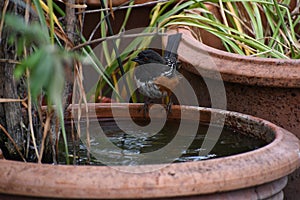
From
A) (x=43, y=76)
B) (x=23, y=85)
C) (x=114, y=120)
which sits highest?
(x=43, y=76)

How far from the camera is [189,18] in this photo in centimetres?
257

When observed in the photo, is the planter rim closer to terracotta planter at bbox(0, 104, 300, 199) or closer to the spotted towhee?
the spotted towhee

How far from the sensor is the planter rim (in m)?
2.01

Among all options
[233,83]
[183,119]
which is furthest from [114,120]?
[233,83]

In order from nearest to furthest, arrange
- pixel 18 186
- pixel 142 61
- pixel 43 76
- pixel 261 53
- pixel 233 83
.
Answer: pixel 43 76
pixel 18 186
pixel 233 83
pixel 261 53
pixel 142 61

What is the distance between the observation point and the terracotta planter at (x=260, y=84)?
2.02 m

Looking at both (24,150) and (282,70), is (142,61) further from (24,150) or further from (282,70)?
(24,150)

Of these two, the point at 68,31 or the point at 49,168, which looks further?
the point at 68,31

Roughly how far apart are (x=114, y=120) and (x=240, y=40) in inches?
28.2

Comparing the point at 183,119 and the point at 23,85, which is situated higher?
the point at 23,85

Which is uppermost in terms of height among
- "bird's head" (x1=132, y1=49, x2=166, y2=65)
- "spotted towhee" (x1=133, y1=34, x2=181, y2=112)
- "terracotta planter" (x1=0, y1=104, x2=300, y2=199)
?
"terracotta planter" (x1=0, y1=104, x2=300, y2=199)

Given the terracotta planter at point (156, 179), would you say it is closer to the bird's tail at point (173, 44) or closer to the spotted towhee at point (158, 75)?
the bird's tail at point (173, 44)

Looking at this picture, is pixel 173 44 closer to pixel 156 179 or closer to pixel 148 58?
pixel 148 58

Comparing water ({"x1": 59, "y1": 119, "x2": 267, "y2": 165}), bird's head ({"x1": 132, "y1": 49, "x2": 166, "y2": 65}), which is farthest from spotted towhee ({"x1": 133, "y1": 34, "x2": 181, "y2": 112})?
water ({"x1": 59, "y1": 119, "x2": 267, "y2": 165})
